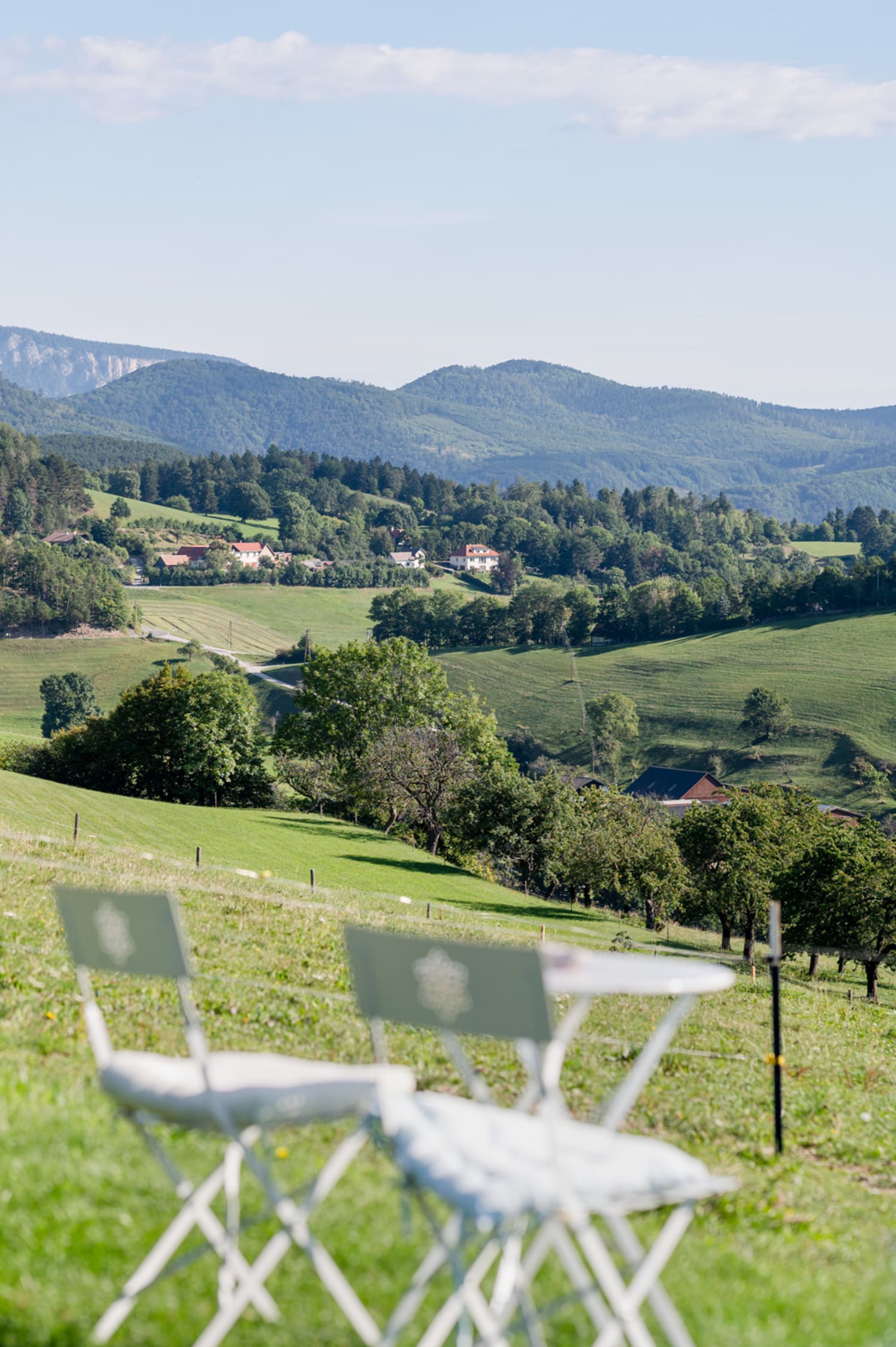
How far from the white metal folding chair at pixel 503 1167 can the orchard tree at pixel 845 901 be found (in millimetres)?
36423

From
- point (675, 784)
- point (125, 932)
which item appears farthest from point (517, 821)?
point (675, 784)

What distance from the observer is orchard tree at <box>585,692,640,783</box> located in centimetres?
11625

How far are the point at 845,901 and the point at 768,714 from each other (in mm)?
76403

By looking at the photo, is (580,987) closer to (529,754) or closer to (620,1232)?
(620,1232)

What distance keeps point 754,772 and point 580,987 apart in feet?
355

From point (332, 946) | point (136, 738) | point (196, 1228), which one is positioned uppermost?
point (196, 1228)

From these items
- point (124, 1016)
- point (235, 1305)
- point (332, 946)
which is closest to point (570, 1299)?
point (235, 1305)

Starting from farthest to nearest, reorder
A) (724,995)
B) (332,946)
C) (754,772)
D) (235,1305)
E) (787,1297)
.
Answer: (754,772), (724,995), (332,946), (787,1297), (235,1305)

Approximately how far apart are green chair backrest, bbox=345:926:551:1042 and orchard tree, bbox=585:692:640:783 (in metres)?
112

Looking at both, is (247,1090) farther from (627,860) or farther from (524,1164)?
(627,860)

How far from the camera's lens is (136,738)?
206 feet

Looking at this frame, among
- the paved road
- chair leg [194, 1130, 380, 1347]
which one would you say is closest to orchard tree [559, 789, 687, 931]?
chair leg [194, 1130, 380, 1347]

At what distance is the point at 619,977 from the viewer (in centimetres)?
430

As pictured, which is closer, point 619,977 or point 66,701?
point 619,977
